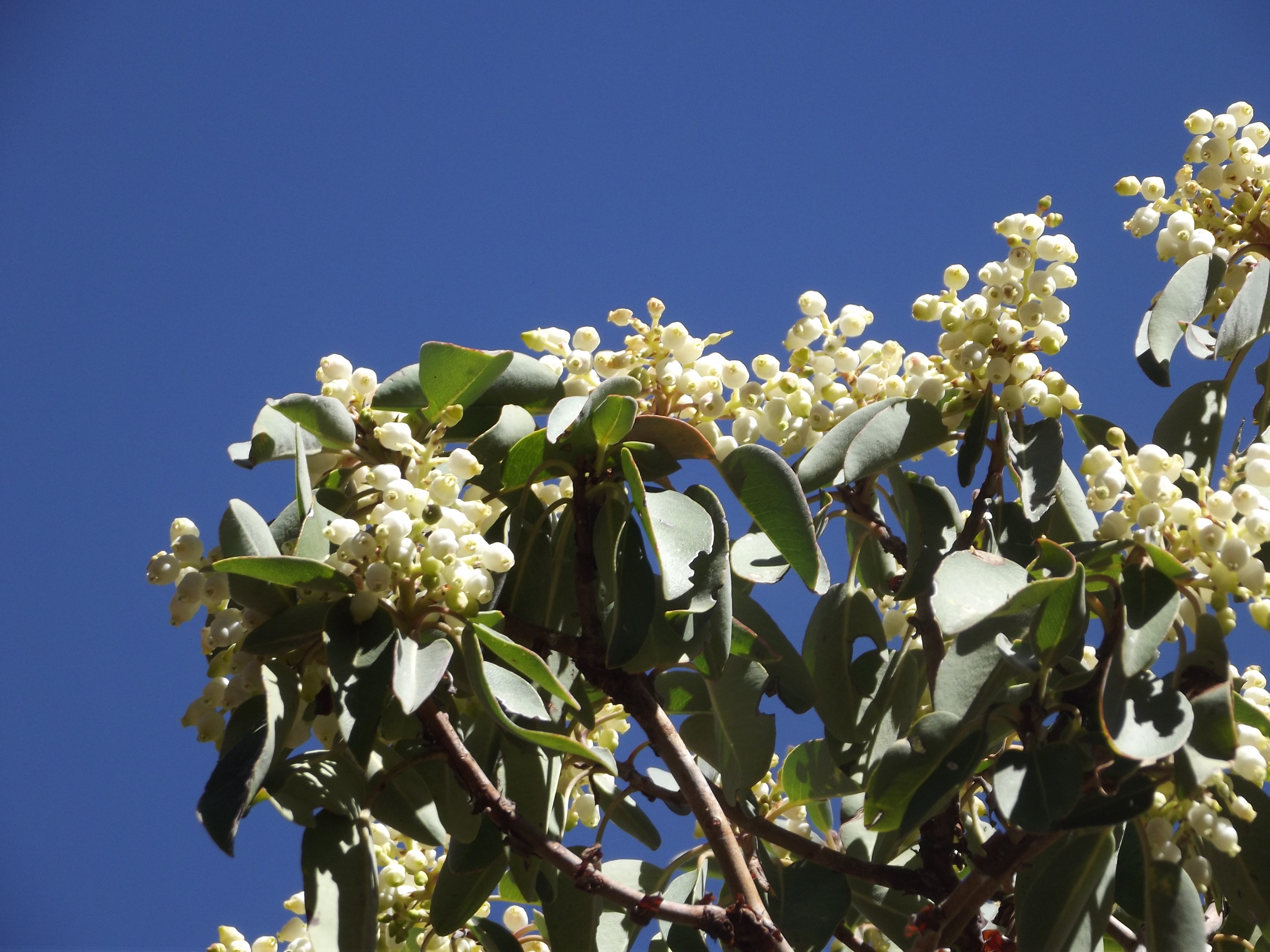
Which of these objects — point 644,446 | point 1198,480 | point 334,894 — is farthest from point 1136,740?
point 334,894

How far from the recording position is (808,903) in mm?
1537

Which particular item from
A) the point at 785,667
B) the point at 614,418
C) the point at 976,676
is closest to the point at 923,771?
the point at 976,676

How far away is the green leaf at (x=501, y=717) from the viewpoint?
1.21m

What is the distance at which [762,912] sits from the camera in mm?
1436

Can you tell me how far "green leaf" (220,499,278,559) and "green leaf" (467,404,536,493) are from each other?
314 millimetres

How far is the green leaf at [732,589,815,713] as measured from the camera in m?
1.67

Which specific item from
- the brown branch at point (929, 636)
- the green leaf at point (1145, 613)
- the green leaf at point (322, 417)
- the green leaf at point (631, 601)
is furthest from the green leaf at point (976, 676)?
the green leaf at point (322, 417)

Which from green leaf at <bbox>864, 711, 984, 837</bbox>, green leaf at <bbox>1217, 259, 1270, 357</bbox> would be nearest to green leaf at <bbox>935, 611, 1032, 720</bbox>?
green leaf at <bbox>864, 711, 984, 837</bbox>

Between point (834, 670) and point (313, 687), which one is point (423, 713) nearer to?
point (313, 687)

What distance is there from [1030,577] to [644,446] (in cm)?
51

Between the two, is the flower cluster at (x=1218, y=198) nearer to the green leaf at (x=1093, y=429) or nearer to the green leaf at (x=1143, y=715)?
the green leaf at (x=1093, y=429)

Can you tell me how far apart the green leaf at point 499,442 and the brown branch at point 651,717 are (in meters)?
0.11

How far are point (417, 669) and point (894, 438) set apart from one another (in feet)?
2.38

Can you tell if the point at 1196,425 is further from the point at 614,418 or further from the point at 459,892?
the point at 459,892
